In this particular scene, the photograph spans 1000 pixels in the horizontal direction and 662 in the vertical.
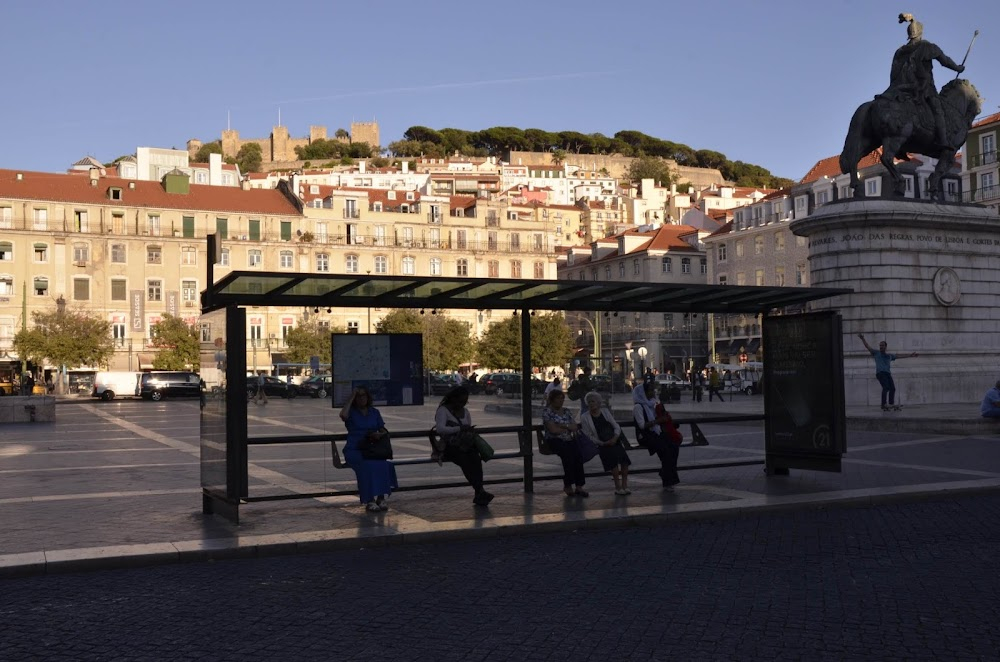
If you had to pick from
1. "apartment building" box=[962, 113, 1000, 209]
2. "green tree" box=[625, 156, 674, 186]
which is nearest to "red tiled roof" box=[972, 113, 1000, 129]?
"apartment building" box=[962, 113, 1000, 209]

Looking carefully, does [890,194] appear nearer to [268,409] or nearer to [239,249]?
[268,409]

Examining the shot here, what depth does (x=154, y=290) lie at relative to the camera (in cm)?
8581

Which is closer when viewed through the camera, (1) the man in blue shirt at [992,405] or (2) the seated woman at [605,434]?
(2) the seated woman at [605,434]

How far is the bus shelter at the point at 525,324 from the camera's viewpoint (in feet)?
40.1

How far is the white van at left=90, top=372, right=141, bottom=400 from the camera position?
6550 cm

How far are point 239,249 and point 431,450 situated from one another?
78.2 meters

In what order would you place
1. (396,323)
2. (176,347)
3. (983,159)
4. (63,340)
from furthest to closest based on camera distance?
(983,159)
(176,347)
(63,340)
(396,323)

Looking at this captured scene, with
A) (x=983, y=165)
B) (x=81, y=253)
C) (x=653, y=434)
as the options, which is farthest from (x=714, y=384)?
(x=81, y=253)

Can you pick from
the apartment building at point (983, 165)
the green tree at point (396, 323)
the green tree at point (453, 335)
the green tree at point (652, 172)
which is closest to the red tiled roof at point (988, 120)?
the apartment building at point (983, 165)

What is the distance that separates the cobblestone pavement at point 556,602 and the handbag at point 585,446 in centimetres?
256

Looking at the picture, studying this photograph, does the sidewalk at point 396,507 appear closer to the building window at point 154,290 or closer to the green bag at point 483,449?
the green bag at point 483,449

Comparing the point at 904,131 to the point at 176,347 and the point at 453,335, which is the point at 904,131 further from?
the point at 176,347

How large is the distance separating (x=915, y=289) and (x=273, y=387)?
2214cm

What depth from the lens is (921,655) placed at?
653 centimetres
